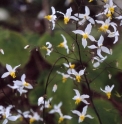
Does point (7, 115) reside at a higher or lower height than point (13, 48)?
lower

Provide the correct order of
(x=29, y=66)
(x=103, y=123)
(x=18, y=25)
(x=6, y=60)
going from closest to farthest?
(x=103, y=123) → (x=6, y=60) → (x=29, y=66) → (x=18, y=25)

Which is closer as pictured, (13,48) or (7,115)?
(7,115)

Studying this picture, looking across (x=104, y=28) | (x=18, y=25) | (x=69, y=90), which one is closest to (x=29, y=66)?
(x=18, y=25)

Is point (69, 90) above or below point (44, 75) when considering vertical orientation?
below

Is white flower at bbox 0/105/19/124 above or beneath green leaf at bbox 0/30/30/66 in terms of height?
beneath

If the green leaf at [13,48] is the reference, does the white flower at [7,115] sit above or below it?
below

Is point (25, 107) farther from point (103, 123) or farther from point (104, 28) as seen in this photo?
point (104, 28)

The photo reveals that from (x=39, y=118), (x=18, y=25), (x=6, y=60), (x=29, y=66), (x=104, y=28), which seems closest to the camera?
(x=104, y=28)

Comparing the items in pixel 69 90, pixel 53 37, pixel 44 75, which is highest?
pixel 53 37

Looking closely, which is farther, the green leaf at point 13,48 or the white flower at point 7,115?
the green leaf at point 13,48

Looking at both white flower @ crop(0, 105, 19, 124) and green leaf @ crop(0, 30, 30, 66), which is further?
green leaf @ crop(0, 30, 30, 66)

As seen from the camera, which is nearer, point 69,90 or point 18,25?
point 69,90
